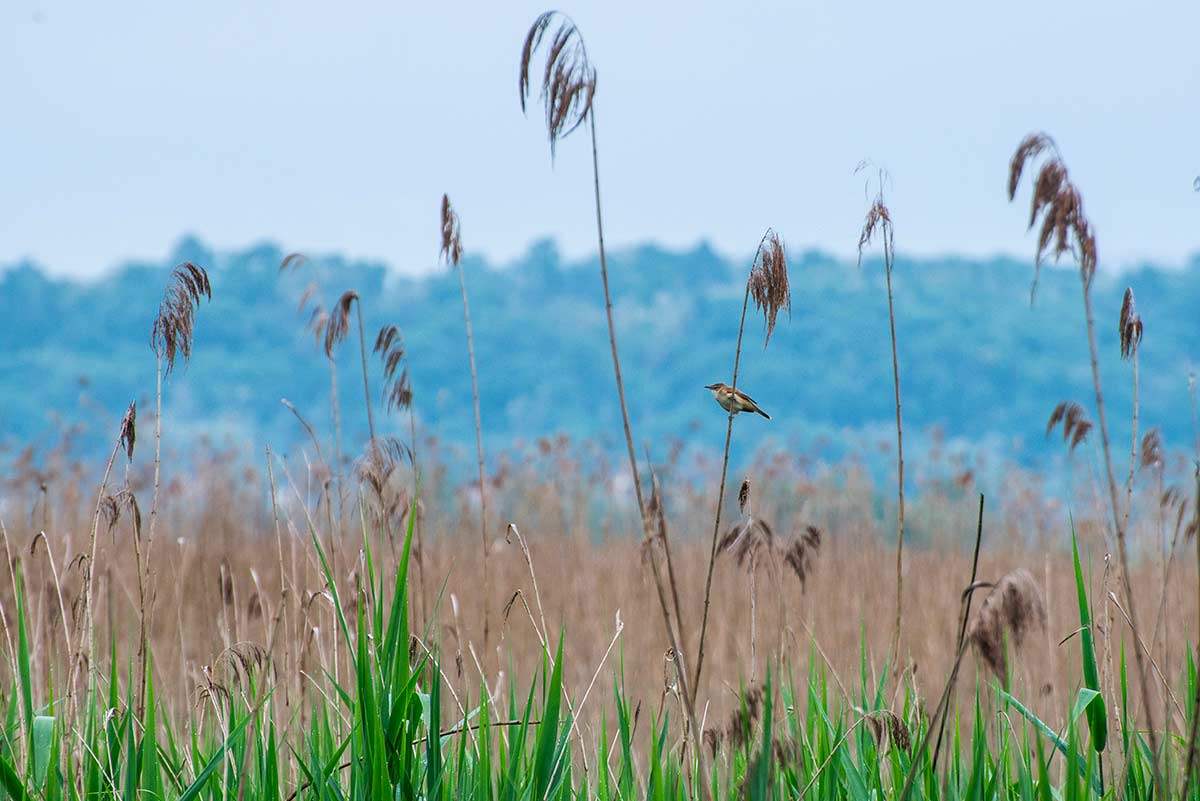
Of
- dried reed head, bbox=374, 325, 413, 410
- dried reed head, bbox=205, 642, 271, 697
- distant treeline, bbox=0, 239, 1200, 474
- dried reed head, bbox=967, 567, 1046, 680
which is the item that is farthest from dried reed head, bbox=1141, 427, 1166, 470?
distant treeline, bbox=0, 239, 1200, 474

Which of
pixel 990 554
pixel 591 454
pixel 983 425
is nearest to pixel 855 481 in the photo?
pixel 990 554

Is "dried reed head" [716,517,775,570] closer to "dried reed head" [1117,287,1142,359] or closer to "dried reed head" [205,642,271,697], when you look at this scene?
"dried reed head" [1117,287,1142,359]

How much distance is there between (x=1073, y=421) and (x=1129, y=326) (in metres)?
0.50

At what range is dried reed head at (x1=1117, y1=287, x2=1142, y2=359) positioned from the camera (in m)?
1.90

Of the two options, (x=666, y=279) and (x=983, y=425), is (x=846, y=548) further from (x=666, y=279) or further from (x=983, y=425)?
(x=666, y=279)

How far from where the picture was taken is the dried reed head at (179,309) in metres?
1.93

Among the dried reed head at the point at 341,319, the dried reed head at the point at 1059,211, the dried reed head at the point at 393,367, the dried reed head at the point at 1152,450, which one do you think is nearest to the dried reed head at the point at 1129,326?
the dried reed head at the point at 1059,211

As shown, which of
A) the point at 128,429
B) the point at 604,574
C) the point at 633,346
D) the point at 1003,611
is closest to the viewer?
the point at 1003,611

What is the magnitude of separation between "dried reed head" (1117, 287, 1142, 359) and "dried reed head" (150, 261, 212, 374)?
5.32 ft

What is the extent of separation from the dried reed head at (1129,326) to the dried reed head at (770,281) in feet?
2.19

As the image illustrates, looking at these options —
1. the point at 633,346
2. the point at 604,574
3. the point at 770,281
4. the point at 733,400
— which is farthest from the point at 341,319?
the point at 633,346

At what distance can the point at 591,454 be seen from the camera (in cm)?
1060

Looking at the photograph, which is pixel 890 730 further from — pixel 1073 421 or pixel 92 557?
pixel 92 557

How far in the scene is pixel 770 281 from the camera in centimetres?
166
